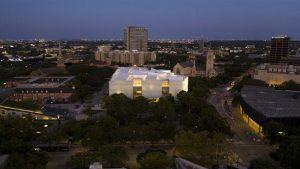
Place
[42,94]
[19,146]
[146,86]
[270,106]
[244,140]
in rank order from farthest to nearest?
[42,94]
[146,86]
[270,106]
[244,140]
[19,146]

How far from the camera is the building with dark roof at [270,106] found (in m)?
34.8

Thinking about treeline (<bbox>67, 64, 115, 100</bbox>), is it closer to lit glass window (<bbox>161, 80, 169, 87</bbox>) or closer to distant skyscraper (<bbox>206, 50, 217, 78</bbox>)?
lit glass window (<bbox>161, 80, 169, 87</bbox>)

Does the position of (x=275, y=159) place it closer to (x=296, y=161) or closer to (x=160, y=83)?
(x=296, y=161)

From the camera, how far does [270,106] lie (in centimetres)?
3928

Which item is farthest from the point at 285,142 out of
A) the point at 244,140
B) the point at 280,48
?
the point at 280,48

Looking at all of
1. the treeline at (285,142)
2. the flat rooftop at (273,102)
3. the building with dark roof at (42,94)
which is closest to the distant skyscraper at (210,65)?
the flat rooftop at (273,102)

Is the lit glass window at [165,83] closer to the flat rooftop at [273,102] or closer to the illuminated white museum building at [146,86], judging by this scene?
the illuminated white museum building at [146,86]

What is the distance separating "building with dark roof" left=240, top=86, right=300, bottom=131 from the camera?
3478 centimetres

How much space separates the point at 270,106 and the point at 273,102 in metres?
2.53

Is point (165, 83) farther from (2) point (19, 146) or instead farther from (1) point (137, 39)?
(1) point (137, 39)

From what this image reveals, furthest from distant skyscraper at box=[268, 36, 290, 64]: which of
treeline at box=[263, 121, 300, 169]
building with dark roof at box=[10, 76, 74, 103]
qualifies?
treeline at box=[263, 121, 300, 169]

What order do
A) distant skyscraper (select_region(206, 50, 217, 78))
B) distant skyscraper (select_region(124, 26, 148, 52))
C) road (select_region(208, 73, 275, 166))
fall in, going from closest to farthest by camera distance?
road (select_region(208, 73, 275, 166)), distant skyscraper (select_region(206, 50, 217, 78)), distant skyscraper (select_region(124, 26, 148, 52))

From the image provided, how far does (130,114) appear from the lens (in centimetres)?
3728

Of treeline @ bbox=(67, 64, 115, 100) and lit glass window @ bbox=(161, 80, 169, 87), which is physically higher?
lit glass window @ bbox=(161, 80, 169, 87)
